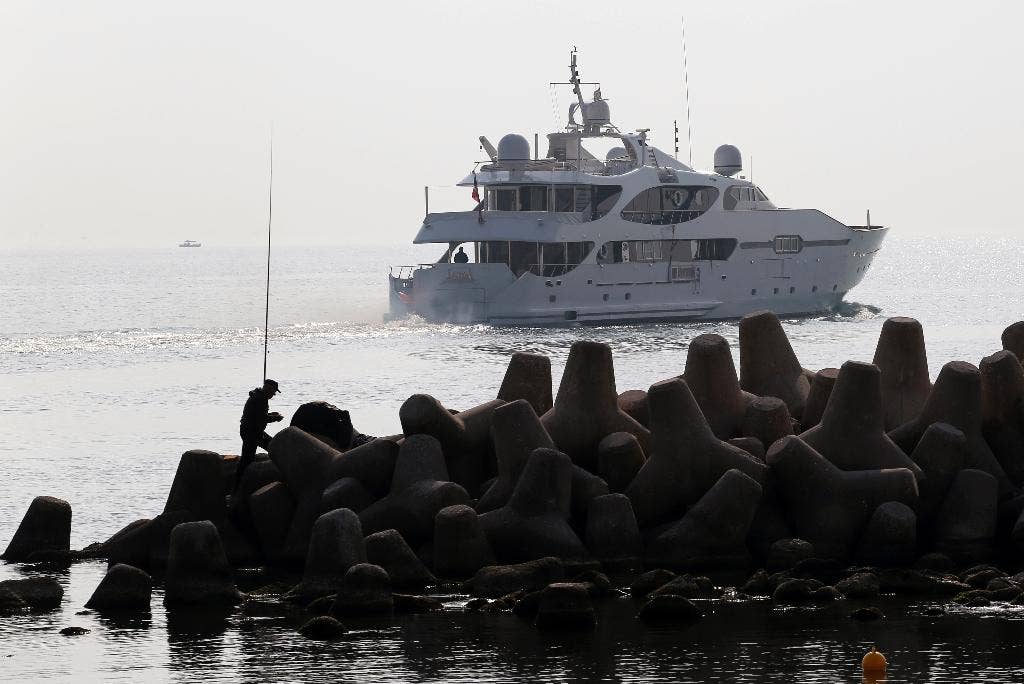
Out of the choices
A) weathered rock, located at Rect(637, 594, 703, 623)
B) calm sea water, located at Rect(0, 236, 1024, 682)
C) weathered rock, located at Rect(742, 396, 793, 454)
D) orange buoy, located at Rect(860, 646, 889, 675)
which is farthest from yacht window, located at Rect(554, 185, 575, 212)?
orange buoy, located at Rect(860, 646, 889, 675)

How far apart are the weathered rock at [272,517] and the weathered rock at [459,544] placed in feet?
5.99

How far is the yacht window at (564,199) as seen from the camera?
50.6 meters

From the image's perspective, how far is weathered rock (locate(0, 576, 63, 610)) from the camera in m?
14.3

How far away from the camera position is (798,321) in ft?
179

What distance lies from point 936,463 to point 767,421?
5.41 ft

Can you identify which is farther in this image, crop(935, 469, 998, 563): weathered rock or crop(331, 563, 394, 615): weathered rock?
crop(935, 469, 998, 563): weathered rock

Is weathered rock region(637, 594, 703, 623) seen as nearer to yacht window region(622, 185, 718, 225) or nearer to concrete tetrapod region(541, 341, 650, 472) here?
concrete tetrapod region(541, 341, 650, 472)

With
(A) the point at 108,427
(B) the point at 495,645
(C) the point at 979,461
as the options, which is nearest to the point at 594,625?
(B) the point at 495,645

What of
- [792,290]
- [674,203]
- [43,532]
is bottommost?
[43,532]

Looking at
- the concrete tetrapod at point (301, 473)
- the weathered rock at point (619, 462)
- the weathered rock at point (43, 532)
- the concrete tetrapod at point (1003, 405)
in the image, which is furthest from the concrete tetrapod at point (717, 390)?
the weathered rock at point (43, 532)

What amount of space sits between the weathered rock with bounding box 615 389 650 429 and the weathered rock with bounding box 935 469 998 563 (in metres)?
3.18

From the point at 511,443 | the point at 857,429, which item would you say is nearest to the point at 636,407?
the point at 511,443

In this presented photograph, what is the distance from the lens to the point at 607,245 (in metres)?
50.6

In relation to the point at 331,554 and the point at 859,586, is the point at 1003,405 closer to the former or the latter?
the point at 859,586
